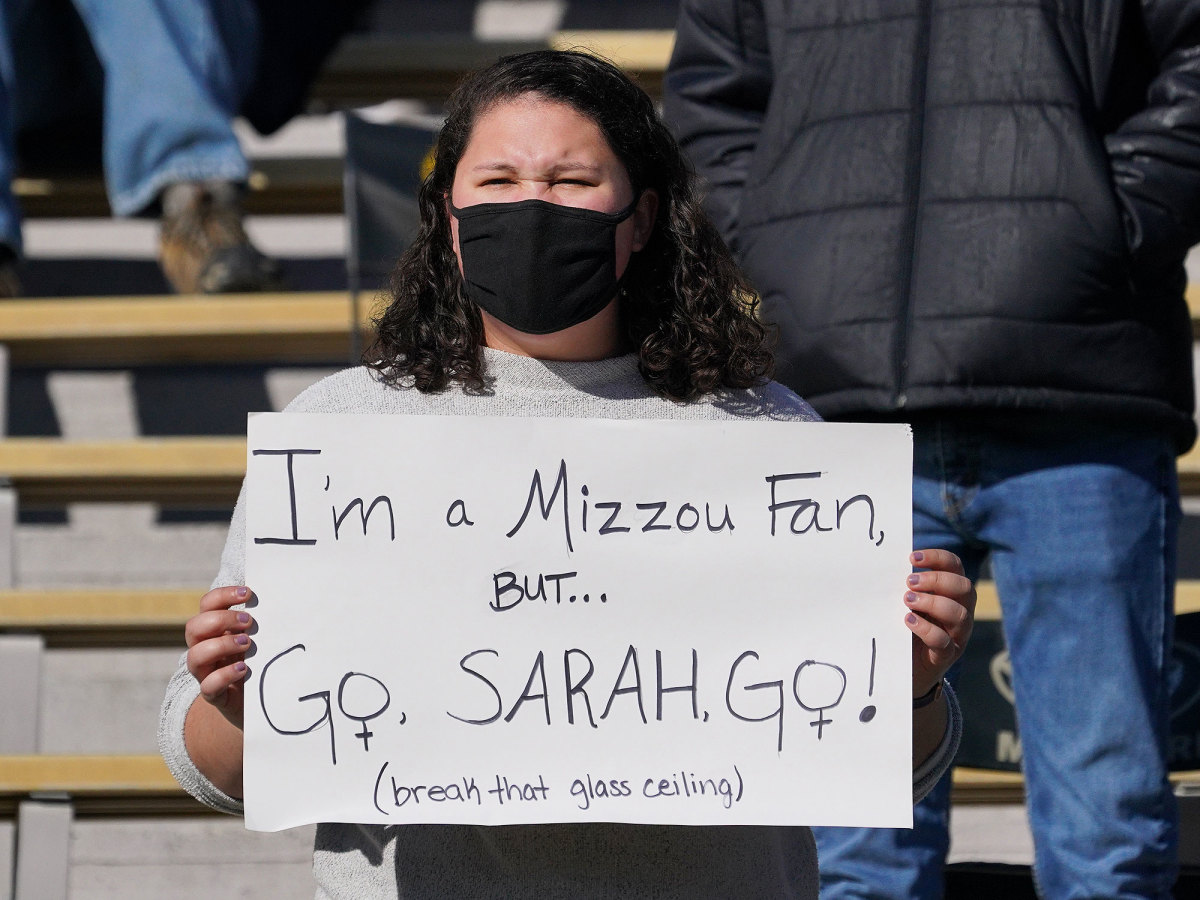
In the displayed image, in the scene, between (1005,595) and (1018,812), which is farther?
(1018,812)

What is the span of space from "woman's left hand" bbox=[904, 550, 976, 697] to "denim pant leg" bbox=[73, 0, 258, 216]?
2.30 m

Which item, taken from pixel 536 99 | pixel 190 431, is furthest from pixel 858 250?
pixel 190 431

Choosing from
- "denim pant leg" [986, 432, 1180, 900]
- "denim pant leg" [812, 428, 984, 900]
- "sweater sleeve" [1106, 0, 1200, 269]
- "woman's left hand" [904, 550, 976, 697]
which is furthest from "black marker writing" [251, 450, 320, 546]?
"sweater sleeve" [1106, 0, 1200, 269]

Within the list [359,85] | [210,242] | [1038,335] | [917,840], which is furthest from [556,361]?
[359,85]

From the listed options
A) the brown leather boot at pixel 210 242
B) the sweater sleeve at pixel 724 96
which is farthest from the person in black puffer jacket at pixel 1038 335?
the brown leather boot at pixel 210 242

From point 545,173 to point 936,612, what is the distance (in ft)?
1.93

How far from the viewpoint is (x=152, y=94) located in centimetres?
344

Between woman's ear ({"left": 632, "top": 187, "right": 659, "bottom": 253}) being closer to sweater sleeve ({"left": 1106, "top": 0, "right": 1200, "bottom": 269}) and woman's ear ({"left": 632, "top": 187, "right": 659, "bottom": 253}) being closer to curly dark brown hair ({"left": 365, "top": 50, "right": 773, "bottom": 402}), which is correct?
curly dark brown hair ({"left": 365, "top": 50, "right": 773, "bottom": 402})

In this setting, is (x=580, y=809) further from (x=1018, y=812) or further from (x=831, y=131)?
(x=1018, y=812)

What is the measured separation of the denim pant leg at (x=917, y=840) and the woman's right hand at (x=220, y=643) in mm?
1000

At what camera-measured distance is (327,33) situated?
3.98m

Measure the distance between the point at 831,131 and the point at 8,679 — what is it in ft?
5.88

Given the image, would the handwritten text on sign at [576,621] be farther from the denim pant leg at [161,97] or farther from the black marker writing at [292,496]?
the denim pant leg at [161,97]

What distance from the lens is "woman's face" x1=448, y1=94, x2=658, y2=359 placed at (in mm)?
1600
